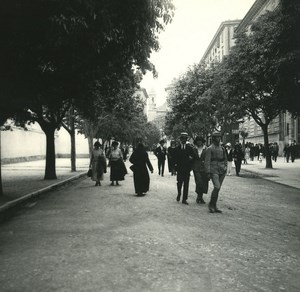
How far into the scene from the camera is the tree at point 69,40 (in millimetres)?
7645

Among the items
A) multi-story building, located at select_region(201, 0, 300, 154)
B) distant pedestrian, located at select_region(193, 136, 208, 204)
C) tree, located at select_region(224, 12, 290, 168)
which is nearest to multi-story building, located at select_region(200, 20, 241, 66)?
multi-story building, located at select_region(201, 0, 300, 154)

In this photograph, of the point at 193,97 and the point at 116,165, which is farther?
the point at 193,97

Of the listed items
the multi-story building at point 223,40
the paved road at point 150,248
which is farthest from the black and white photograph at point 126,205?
the multi-story building at point 223,40

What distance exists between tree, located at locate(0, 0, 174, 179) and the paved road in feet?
11.5

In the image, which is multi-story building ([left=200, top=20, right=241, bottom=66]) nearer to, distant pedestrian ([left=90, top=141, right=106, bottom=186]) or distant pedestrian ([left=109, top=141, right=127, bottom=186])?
distant pedestrian ([left=90, top=141, right=106, bottom=186])

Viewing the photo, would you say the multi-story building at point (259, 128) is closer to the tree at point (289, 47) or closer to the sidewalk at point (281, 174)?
the sidewalk at point (281, 174)

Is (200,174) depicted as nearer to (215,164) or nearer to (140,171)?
(215,164)

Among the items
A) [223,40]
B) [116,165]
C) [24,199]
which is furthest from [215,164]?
[223,40]

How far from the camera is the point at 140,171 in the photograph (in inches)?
492

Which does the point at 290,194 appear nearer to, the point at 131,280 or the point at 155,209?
the point at 155,209

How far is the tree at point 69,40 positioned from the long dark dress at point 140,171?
8.40ft

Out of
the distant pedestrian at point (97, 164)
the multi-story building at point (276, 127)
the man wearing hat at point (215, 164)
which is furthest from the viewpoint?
the multi-story building at point (276, 127)

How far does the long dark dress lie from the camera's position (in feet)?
40.3

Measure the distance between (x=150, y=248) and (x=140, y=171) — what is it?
684 centimetres
